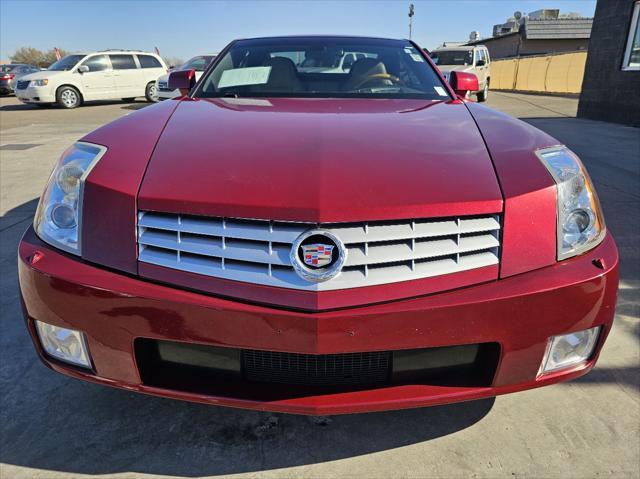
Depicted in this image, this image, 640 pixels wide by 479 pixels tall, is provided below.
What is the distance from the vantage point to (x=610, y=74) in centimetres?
1074

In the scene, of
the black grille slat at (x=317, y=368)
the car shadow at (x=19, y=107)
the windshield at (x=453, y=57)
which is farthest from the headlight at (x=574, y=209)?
the car shadow at (x=19, y=107)

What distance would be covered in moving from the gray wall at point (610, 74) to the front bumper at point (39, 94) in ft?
46.8

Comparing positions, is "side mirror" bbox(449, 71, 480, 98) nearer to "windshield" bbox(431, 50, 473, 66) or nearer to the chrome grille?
the chrome grille

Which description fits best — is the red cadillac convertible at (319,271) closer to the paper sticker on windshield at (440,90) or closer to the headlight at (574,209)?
the headlight at (574,209)

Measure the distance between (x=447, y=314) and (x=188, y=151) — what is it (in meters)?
0.98

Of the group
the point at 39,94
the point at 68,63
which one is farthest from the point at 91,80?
the point at 39,94

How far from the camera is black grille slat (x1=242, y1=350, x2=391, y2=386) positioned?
140cm

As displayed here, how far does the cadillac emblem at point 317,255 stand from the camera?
131 cm

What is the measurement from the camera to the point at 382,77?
2.70 metres

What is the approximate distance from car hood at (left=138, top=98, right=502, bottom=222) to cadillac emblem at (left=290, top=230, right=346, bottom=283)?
5cm

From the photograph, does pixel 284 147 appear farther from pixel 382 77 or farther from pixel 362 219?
pixel 382 77

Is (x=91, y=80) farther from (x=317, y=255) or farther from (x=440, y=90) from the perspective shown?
(x=317, y=255)

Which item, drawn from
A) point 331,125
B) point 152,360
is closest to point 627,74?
point 331,125

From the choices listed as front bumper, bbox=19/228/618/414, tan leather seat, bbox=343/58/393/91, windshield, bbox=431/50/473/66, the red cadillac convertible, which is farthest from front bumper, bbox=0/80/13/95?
front bumper, bbox=19/228/618/414
